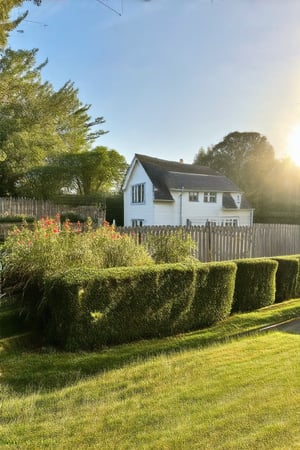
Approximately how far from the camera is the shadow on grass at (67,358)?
356 centimetres

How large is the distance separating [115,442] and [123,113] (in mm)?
15070

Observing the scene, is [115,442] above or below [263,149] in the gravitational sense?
below

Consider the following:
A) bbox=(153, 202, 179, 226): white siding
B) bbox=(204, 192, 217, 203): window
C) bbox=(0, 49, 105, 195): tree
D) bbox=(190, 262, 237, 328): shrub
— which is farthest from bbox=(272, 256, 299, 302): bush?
bbox=(204, 192, 217, 203): window

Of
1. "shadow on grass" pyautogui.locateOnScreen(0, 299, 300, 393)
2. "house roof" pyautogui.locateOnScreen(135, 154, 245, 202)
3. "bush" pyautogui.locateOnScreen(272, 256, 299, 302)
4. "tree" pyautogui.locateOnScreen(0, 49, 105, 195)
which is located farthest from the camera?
"house roof" pyautogui.locateOnScreen(135, 154, 245, 202)

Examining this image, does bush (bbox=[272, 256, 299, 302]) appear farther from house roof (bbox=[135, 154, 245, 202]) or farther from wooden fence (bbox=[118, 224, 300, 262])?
house roof (bbox=[135, 154, 245, 202])

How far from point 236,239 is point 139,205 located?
15.3 m

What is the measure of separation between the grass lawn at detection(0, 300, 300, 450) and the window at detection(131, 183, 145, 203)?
2050 centimetres

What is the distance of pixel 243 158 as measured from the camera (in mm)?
44938

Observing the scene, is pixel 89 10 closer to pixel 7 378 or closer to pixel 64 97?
pixel 7 378

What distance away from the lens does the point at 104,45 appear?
8.88 meters

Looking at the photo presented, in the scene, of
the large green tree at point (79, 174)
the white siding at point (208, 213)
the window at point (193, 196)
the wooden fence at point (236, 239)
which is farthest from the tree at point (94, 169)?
the wooden fence at point (236, 239)

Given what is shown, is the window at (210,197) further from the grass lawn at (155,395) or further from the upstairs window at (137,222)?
the grass lawn at (155,395)

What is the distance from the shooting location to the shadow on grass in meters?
3.56

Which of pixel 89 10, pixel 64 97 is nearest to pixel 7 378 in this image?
pixel 89 10
